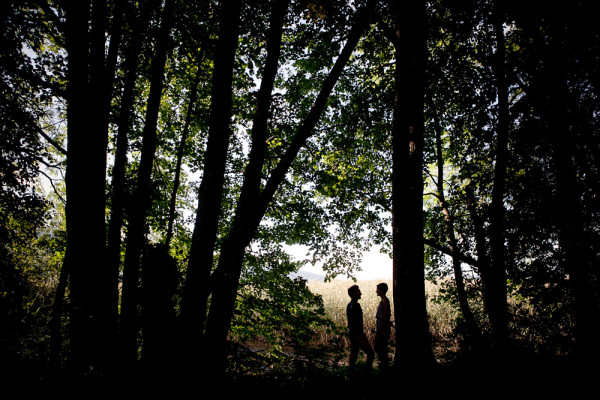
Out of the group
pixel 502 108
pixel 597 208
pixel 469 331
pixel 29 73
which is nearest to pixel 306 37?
pixel 502 108

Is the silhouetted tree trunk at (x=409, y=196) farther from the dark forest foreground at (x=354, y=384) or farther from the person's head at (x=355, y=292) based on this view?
the person's head at (x=355, y=292)

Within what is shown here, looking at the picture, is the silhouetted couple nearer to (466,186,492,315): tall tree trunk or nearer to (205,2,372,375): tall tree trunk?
(466,186,492,315): tall tree trunk

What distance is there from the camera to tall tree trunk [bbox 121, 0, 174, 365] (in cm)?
392

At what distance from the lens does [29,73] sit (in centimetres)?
502

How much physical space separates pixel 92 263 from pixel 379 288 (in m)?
5.36

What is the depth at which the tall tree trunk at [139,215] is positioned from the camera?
154 inches

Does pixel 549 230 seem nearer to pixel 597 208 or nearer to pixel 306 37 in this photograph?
pixel 597 208

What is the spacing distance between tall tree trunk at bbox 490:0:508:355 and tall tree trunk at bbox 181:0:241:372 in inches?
196

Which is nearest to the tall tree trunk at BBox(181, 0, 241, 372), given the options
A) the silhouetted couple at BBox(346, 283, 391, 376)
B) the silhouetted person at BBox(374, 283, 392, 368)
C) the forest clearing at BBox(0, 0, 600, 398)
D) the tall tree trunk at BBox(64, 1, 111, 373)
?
the forest clearing at BBox(0, 0, 600, 398)

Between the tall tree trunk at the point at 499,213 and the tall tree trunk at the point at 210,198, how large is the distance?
16.3 ft

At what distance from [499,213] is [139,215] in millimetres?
7039

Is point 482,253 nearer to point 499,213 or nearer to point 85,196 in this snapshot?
point 499,213

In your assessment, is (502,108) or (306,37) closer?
(502,108)

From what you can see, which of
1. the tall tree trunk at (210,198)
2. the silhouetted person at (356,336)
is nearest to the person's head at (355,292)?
the silhouetted person at (356,336)
